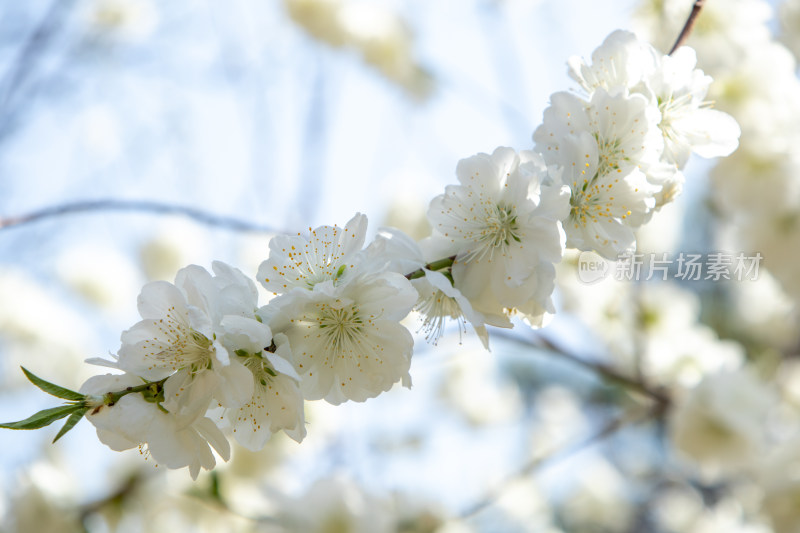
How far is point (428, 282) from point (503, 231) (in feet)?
0.41

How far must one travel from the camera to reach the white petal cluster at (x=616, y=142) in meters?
0.90

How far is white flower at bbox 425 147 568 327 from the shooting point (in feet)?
2.79

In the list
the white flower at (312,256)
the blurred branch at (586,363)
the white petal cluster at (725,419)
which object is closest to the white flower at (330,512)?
the blurred branch at (586,363)

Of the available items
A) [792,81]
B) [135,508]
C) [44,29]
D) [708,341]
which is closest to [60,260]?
[44,29]

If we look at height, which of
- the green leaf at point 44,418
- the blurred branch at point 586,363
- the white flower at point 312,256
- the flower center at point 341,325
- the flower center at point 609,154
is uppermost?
the flower center at point 609,154

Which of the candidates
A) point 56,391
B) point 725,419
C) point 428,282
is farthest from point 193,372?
point 725,419

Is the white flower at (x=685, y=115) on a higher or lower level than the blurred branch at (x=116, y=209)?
higher

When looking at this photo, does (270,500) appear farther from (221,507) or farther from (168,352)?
(168,352)

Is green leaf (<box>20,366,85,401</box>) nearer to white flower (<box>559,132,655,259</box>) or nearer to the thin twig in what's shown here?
white flower (<box>559,132,655,259</box>)

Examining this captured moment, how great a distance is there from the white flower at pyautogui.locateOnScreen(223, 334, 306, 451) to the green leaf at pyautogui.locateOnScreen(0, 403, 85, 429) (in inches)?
7.2

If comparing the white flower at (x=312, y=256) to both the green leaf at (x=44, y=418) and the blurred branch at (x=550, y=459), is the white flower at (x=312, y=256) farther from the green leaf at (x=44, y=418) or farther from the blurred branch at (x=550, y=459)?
the blurred branch at (x=550, y=459)

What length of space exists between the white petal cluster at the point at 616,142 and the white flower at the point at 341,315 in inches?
11.1

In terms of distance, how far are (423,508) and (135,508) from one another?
98 centimetres

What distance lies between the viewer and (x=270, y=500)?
6.78 ft
